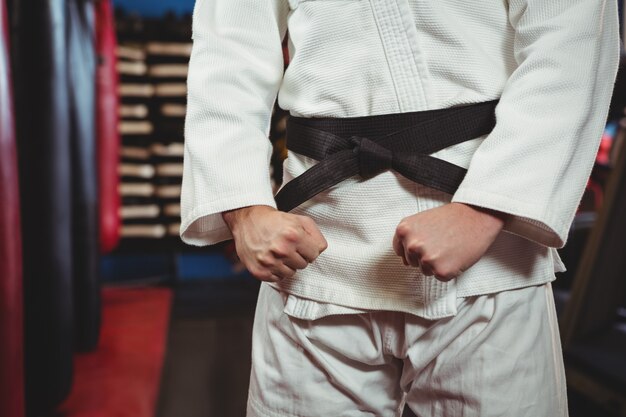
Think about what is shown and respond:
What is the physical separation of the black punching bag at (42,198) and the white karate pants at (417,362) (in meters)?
1.29

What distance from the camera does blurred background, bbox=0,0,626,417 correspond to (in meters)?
1.76

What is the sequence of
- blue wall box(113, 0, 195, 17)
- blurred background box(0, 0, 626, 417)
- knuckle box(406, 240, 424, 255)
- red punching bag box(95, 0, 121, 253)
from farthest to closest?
blue wall box(113, 0, 195, 17) → red punching bag box(95, 0, 121, 253) → blurred background box(0, 0, 626, 417) → knuckle box(406, 240, 424, 255)

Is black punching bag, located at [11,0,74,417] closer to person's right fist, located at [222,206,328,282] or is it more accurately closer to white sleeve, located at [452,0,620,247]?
person's right fist, located at [222,206,328,282]

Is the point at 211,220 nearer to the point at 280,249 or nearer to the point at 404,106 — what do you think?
the point at 280,249

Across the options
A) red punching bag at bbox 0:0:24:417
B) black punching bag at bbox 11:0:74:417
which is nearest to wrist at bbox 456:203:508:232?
red punching bag at bbox 0:0:24:417

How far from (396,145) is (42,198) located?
4.99ft

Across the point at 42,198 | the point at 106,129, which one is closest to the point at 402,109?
the point at 42,198

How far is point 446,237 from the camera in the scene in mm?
570

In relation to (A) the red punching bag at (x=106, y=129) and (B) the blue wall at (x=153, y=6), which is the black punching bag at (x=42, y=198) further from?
(B) the blue wall at (x=153, y=6)

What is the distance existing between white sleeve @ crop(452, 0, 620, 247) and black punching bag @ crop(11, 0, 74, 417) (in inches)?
63.6

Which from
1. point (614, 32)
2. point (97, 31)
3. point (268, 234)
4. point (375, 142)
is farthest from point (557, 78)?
point (97, 31)

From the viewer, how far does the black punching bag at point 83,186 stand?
2359 millimetres

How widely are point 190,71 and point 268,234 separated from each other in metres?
0.28

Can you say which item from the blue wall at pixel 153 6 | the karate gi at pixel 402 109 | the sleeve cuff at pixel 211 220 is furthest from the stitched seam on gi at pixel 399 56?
the blue wall at pixel 153 6
